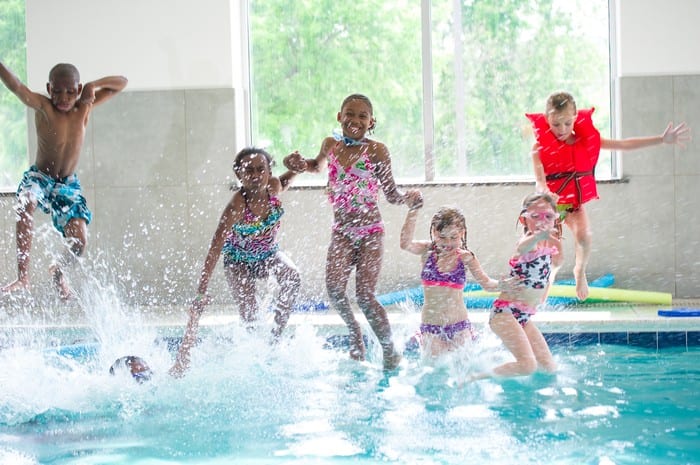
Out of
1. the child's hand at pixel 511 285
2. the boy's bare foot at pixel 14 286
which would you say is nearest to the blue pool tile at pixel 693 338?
the child's hand at pixel 511 285

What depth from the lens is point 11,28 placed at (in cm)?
859

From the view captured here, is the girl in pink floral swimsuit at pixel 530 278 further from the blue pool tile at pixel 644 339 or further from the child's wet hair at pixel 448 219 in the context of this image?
the blue pool tile at pixel 644 339

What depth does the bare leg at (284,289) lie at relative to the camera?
5.55 meters

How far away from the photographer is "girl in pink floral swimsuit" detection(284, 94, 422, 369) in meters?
5.35

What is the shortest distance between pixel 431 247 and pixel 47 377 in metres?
2.19

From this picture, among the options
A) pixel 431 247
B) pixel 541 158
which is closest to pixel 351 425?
pixel 431 247

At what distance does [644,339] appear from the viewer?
20.1 ft

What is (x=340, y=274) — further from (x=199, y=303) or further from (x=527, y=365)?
(x=527, y=365)

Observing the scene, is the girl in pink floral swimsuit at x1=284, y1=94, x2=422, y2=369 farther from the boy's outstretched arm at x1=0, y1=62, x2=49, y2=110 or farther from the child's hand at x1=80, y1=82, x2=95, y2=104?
the boy's outstretched arm at x1=0, y1=62, x2=49, y2=110

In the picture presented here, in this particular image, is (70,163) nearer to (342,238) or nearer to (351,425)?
(342,238)

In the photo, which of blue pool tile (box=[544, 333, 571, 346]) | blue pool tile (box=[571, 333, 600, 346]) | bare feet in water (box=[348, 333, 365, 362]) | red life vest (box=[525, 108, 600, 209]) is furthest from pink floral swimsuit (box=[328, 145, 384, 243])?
blue pool tile (box=[571, 333, 600, 346])

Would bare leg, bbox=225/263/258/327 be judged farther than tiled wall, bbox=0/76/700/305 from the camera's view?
No

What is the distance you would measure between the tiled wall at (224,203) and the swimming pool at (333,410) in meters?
2.02

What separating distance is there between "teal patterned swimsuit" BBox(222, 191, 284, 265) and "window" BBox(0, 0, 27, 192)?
12.6ft
